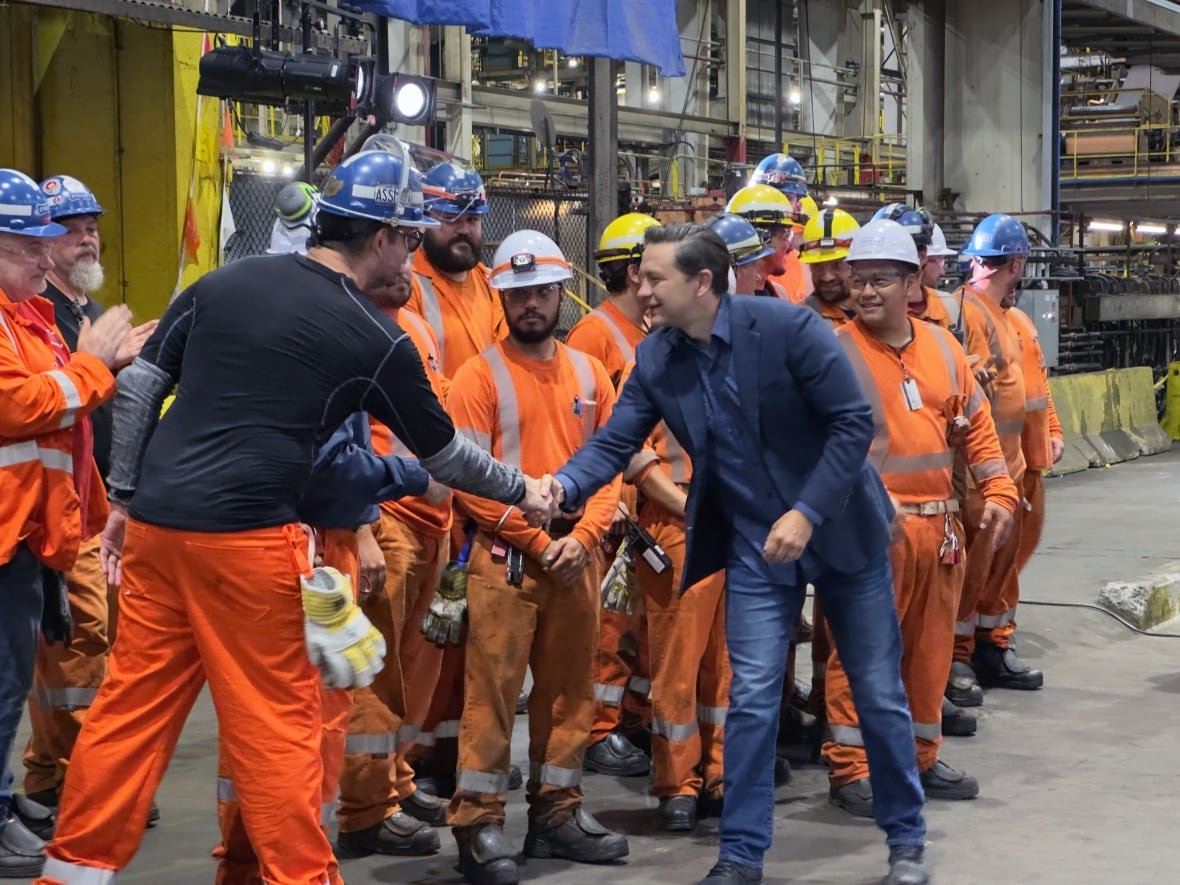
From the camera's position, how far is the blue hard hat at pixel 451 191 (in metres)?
6.46

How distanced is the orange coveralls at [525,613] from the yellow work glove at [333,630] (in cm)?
120

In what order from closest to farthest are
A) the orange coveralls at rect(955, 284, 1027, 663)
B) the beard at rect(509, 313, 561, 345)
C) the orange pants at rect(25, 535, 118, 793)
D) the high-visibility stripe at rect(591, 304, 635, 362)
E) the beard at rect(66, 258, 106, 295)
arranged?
the beard at rect(509, 313, 561, 345) < the orange pants at rect(25, 535, 118, 793) < the beard at rect(66, 258, 106, 295) < the high-visibility stripe at rect(591, 304, 635, 362) < the orange coveralls at rect(955, 284, 1027, 663)

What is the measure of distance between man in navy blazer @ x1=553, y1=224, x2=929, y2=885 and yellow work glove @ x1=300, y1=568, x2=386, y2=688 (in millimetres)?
1014

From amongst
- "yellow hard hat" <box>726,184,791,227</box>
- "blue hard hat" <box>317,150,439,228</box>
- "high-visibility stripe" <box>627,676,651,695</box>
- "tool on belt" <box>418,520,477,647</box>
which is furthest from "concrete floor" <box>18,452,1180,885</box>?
"yellow hard hat" <box>726,184,791,227</box>

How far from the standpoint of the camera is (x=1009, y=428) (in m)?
8.41

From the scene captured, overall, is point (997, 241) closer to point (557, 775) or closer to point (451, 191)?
point (451, 191)

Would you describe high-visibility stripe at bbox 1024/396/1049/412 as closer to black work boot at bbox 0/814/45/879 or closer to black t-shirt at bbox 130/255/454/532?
black t-shirt at bbox 130/255/454/532

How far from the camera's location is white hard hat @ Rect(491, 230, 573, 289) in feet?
18.6

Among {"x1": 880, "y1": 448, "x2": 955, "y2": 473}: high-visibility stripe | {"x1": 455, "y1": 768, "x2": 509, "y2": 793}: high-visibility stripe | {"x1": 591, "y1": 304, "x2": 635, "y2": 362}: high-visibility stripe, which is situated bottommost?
{"x1": 455, "y1": 768, "x2": 509, "y2": 793}: high-visibility stripe

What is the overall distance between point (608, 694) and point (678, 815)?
0.95 meters

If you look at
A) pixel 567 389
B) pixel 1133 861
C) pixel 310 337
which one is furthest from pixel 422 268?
pixel 1133 861

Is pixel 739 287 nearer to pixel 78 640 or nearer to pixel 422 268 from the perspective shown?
pixel 422 268

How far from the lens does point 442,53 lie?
2666 cm

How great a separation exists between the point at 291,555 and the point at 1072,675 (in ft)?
18.3
